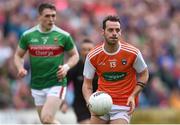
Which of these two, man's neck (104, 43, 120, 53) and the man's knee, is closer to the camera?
man's neck (104, 43, 120, 53)

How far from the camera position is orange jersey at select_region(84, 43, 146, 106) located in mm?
12734

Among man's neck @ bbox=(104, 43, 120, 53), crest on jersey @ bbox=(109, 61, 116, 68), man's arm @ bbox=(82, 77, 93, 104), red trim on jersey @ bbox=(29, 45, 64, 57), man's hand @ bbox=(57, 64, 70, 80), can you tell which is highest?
man's neck @ bbox=(104, 43, 120, 53)

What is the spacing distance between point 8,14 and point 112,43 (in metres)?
9.95

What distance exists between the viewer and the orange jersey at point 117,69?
501 inches

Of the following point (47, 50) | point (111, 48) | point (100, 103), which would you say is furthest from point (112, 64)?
point (47, 50)

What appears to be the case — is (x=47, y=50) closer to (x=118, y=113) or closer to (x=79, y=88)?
(x=79, y=88)

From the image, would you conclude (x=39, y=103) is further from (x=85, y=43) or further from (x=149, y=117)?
(x=149, y=117)

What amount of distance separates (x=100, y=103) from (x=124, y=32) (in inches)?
463

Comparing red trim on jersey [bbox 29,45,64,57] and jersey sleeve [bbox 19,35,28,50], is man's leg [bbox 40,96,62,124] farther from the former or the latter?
jersey sleeve [bbox 19,35,28,50]

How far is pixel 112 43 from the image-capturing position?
12594 mm

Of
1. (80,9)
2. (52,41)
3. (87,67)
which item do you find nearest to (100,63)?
(87,67)

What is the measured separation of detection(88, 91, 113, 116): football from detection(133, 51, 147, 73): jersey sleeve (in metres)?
0.70

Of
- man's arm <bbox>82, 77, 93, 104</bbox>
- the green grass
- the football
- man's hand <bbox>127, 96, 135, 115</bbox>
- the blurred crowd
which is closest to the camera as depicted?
the football

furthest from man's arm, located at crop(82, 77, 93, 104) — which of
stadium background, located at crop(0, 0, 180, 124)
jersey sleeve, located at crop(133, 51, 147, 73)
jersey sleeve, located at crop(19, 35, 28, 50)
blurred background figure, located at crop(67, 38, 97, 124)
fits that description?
stadium background, located at crop(0, 0, 180, 124)
